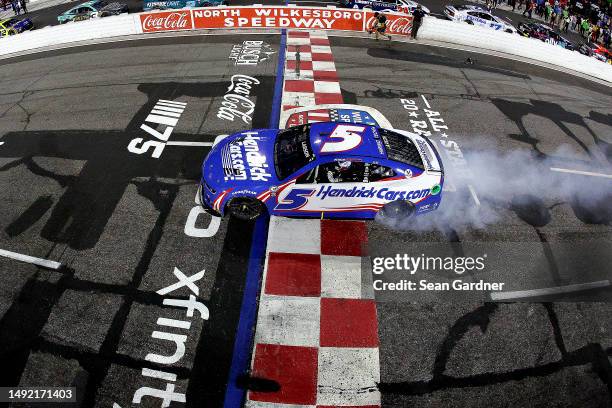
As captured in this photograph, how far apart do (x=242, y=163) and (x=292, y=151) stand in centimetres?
92

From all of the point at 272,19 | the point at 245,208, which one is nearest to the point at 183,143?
the point at 245,208

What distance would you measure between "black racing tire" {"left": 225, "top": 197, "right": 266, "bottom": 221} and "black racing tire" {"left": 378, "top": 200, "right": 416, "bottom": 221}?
7.18ft

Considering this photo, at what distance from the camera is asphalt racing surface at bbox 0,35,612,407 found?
5188 millimetres

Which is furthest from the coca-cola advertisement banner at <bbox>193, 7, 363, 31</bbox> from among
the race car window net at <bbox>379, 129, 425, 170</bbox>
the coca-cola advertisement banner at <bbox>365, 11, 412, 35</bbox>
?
the race car window net at <bbox>379, 129, 425, 170</bbox>

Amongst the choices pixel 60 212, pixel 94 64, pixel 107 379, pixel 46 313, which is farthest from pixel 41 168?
pixel 94 64

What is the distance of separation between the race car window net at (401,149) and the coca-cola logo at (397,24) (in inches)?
462

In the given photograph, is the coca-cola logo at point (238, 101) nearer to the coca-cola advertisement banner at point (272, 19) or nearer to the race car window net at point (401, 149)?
the race car window net at point (401, 149)

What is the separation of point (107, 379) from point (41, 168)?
5.85 meters

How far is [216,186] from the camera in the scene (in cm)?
682

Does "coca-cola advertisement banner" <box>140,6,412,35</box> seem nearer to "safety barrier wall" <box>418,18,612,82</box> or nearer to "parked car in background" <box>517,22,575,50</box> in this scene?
"safety barrier wall" <box>418,18,612,82</box>

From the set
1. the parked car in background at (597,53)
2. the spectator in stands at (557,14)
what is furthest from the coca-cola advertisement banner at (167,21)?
the spectator in stands at (557,14)

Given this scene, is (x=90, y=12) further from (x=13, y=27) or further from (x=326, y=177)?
(x=326, y=177)

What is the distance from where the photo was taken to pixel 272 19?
17438mm

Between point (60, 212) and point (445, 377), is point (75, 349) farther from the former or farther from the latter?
point (445, 377)
